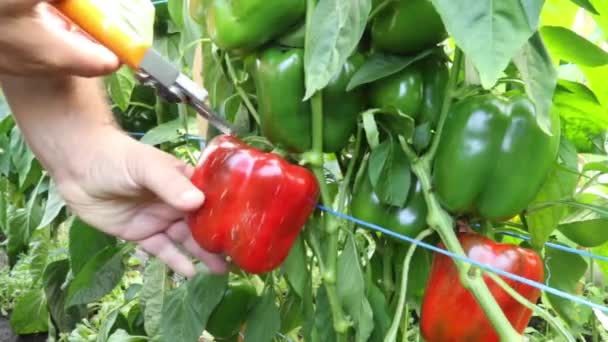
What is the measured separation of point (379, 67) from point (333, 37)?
0.34ft

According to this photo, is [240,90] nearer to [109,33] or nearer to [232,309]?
[109,33]

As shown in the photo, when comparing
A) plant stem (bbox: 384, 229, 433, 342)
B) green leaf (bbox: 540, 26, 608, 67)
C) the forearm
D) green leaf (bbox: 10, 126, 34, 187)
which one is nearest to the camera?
plant stem (bbox: 384, 229, 433, 342)

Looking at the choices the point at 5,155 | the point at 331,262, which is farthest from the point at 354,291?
the point at 5,155

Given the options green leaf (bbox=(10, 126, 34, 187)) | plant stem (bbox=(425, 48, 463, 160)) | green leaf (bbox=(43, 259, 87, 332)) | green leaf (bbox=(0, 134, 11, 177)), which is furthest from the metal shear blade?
green leaf (bbox=(0, 134, 11, 177))

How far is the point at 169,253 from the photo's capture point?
36.0 inches

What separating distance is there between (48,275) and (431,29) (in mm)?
1111

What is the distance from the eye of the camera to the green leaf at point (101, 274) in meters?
1.19

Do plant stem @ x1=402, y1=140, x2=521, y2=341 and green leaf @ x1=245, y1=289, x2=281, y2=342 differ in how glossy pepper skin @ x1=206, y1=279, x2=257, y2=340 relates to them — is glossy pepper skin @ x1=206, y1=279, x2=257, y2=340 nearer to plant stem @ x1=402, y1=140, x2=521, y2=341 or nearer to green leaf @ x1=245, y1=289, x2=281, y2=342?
green leaf @ x1=245, y1=289, x2=281, y2=342

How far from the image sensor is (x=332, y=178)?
964 millimetres

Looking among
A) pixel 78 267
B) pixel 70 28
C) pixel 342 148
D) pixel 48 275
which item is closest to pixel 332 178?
pixel 342 148

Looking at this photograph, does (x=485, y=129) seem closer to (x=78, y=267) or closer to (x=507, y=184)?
(x=507, y=184)

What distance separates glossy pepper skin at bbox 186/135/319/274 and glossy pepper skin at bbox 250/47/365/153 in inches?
1.4

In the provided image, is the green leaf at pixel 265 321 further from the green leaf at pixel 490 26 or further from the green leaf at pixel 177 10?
the green leaf at pixel 490 26

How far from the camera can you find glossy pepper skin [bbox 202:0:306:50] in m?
0.73
